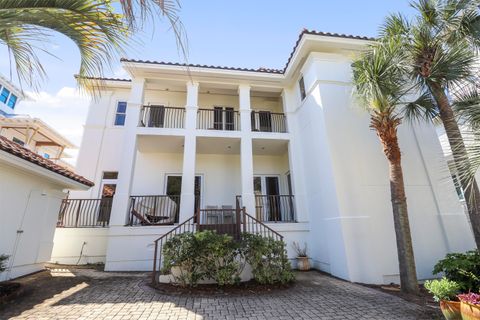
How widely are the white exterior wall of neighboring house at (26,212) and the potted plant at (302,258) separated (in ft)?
27.6

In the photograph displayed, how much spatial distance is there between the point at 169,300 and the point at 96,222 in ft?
22.2

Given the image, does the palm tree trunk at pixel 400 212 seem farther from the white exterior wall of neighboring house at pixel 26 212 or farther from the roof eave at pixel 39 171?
the white exterior wall of neighboring house at pixel 26 212

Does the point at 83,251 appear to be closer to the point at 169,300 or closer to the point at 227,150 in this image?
the point at 169,300

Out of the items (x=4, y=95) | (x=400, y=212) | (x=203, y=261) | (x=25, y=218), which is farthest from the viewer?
(x=4, y=95)

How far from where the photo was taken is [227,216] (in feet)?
33.9

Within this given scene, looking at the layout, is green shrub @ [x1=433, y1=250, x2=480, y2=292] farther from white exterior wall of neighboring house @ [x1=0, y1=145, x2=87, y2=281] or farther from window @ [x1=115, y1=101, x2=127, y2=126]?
window @ [x1=115, y1=101, x2=127, y2=126]

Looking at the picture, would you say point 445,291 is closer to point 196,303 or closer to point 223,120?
point 196,303

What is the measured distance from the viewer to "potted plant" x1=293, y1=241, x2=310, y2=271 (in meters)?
8.40

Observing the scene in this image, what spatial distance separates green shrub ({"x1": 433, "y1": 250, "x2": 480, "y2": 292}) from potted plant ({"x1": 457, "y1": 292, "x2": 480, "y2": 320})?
130 cm

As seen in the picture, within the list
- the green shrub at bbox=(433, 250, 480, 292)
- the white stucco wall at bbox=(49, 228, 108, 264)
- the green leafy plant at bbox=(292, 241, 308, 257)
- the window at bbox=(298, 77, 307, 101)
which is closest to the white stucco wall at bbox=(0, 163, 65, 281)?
the white stucco wall at bbox=(49, 228, 108, 264)

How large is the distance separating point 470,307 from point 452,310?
0.41m

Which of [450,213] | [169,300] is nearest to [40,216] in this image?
[169,300]

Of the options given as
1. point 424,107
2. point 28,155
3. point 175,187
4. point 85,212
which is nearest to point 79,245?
point 85,212

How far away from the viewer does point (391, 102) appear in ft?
20.2
